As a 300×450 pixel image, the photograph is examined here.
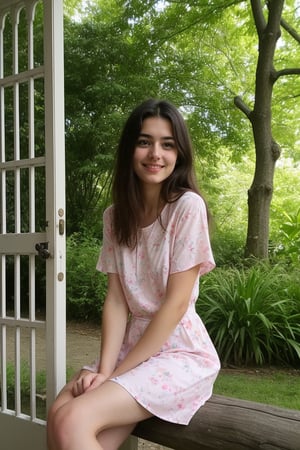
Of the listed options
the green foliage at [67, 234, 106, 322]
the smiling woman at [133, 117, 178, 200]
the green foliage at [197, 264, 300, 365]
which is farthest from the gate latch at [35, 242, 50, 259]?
the green foliage at [67, 234, 106, 322]

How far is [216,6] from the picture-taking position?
6129 millimetres

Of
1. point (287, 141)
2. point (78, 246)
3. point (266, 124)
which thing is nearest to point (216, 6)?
point (266, 124)

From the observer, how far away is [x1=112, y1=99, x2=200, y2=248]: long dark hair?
158 centimetres

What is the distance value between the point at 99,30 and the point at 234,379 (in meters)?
5.84

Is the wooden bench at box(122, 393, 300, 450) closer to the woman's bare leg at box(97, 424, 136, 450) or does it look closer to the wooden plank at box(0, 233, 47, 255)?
the woman's bare leg at box(97, 424, 136, 450)

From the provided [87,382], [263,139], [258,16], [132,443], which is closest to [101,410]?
[87,382]

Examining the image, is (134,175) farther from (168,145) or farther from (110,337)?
(110,337)

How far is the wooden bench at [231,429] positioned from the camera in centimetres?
136

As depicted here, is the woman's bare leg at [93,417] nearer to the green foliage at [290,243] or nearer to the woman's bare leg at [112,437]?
the woman's bare leg at [112,437]

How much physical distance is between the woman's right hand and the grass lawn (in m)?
1.92

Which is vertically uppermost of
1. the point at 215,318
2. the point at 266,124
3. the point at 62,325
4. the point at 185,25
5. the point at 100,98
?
the point at 185,25

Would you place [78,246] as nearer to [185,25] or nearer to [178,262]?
[185,25]

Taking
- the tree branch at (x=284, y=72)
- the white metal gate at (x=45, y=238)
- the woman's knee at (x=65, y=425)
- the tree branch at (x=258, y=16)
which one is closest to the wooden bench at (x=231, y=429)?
the woman's knee at (x=65, y=425)

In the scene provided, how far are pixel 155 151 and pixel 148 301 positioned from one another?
480mm
